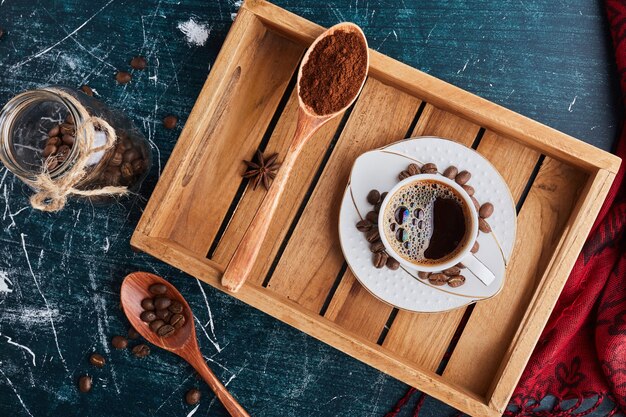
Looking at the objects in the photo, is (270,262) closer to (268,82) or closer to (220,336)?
(220,336)

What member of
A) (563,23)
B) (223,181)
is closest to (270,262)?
(223,181)

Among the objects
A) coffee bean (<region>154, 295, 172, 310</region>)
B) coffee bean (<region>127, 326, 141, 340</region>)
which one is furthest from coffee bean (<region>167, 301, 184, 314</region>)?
coffee bean (<region>127, 326, 141, 340</region>)

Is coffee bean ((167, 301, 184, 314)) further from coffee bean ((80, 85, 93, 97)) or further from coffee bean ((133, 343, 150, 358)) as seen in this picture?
coffee bean ((80, 85, 93, 97))

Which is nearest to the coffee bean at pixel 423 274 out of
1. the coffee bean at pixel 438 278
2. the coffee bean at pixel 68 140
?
the coffee bean at pixel 438 278

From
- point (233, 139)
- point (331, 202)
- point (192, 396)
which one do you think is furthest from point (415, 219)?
point (192, 396)

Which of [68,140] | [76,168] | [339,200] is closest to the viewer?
[76,168]

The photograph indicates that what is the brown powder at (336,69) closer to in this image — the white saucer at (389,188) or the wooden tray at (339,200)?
the wooden tray at (339,200)

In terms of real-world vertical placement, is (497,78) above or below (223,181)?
above

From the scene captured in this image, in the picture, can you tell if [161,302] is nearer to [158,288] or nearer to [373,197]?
[158,288]
